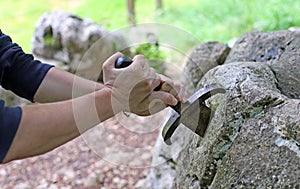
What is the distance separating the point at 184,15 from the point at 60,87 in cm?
410

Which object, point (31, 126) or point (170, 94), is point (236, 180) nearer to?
point (170, 94)

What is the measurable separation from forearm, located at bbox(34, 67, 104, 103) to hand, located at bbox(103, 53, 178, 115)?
170mm

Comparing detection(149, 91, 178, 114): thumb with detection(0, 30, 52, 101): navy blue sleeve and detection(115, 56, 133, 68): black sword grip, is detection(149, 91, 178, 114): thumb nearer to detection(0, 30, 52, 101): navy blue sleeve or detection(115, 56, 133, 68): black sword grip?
detection(115, 56, 133, 68): black sword grip

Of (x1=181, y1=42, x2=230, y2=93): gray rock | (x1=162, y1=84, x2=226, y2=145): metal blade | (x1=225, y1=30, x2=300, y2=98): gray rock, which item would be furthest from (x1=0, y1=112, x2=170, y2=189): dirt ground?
(x1=162, y1=84, x2=226, y2=145): metal blade

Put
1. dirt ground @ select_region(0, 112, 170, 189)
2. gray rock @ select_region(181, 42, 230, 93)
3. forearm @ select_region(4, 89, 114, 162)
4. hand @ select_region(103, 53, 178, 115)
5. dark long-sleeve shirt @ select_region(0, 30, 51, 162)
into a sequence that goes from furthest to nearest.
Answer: dirt ground @ select_region(0, 112, 170, 189)
gray rock @ select_region(181, 42, 230, 93)
dark long-sleeve shirt @ select_region(0, 30, 51, 162)
hand @ select_region(103, 53, 178, 115)
forearm @ select_region(4, 89, 114, 162)

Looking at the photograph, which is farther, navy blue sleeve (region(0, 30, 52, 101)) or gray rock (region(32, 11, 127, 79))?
gray rock (region(32, 11, 127, 79))

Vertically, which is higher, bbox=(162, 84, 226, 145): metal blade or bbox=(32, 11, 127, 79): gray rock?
bbox=(162, 84, 226, 145): metal blade

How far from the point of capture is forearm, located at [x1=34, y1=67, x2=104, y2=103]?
122 cm

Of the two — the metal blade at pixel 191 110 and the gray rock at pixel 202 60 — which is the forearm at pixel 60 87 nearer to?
the metal blade at pixel 191 110

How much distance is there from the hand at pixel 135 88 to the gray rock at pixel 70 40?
2125mm

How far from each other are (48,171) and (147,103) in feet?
5.05

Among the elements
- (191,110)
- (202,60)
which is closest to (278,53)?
(202,60)

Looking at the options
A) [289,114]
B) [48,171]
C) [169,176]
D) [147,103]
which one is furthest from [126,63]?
[48,171]

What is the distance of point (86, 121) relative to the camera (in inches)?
37.4
